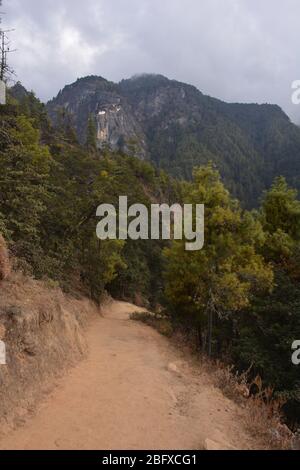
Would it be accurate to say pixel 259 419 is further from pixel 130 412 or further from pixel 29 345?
pixel 29 345

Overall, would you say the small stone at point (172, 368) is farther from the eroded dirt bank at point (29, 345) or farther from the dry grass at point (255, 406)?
the eroded dirt bank at point (29, 345)

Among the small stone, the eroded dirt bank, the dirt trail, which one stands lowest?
the small stone

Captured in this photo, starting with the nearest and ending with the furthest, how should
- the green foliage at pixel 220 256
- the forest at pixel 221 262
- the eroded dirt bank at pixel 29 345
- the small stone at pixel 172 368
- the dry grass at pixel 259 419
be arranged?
the dry grass at pixel 259 419, the eroded dirt bank at pixel 29 345, the small stone at pixel 172 368, the forest at pixel 221 262, the green foliage at pixel 220 256

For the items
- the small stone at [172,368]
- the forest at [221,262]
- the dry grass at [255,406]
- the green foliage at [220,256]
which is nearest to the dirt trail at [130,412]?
the small stone at [172,368]

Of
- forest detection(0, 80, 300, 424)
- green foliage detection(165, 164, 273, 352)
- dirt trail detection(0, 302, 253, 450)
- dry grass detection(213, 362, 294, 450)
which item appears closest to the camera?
dirt trail detection(0, 302, 253, 450)

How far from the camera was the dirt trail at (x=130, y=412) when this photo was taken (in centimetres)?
630

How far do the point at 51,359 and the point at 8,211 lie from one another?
676cm

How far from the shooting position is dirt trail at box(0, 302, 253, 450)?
20.7 feet

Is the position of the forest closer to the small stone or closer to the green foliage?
the green foliage

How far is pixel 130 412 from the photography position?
7.50 metres

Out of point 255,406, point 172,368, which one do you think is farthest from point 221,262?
point 255,406

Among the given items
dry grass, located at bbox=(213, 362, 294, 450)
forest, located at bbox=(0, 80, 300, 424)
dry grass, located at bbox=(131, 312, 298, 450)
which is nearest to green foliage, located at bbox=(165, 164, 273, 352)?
forest, located at bbox=(0, 80, 300, 424)
